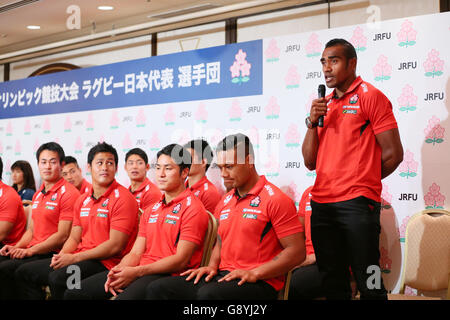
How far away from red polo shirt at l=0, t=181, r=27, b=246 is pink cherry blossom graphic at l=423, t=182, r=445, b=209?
3.18 metres

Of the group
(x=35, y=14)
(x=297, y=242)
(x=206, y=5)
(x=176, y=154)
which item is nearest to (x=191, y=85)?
(x=206, y=5)

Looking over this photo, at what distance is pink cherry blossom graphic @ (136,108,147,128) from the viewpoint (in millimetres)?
5021

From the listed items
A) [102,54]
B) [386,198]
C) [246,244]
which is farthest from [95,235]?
[102,54]

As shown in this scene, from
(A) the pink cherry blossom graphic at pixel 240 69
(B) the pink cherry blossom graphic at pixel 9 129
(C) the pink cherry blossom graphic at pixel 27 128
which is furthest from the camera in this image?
(B) the pink cherry blossom graphic at pixel 9 129

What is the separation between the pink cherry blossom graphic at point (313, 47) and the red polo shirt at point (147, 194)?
1.82 m

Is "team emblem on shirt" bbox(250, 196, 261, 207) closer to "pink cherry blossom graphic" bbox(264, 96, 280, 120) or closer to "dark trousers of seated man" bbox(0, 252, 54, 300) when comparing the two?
"pink cherry blossom graphic" bbox(264, 96, 280, 120)

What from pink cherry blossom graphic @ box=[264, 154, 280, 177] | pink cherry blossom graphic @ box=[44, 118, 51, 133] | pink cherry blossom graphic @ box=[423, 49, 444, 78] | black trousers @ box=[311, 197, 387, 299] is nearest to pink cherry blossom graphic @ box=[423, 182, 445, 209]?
pink cherry blossom graphic @ box=[423, 49, 444, 78]

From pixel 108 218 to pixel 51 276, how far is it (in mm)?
523

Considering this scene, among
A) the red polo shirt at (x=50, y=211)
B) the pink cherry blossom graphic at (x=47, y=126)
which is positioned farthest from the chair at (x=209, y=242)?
the pink cherry blossom graphic at (x=47, y=126)

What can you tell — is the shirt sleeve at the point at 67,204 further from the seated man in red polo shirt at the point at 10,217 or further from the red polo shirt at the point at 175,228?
the red polo shirt at the point at 175,228

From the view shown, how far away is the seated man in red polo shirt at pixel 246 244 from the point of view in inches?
97.7

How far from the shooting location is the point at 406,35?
351 cm

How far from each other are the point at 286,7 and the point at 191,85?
109cm

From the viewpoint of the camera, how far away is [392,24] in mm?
3566
